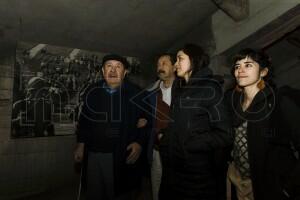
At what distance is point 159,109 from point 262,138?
1.08 m

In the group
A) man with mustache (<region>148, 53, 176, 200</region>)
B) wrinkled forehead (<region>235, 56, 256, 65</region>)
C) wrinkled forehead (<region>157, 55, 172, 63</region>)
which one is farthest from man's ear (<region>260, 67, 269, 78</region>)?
wrinkled forehead (<region>157, 55, 172, 63</region>)

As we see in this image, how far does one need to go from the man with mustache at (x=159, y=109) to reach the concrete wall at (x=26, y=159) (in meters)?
2.18

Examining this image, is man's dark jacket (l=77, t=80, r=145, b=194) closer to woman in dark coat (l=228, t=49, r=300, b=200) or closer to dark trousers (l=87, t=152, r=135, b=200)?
dark trousers (l=87, t=152, r=135, b=200)

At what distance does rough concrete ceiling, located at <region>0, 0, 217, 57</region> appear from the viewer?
291 cm

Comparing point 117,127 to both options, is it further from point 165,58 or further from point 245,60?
point 245,60

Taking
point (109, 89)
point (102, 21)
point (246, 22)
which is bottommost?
point (109, 89)

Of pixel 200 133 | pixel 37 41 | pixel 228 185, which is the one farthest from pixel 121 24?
pixel 228 185

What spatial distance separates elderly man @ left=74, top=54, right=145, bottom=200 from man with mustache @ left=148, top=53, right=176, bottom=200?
17 centimetres

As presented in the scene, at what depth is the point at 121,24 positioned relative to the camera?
343 centimetres

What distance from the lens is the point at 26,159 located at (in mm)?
3549

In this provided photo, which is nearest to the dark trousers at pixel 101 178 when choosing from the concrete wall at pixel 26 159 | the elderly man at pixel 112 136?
the elderly man at pixel 112 136

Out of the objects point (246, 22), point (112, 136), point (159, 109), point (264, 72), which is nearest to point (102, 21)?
point (159, 109)

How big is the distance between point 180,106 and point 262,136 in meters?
0.61

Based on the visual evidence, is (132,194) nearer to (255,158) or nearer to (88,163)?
(88,163)
